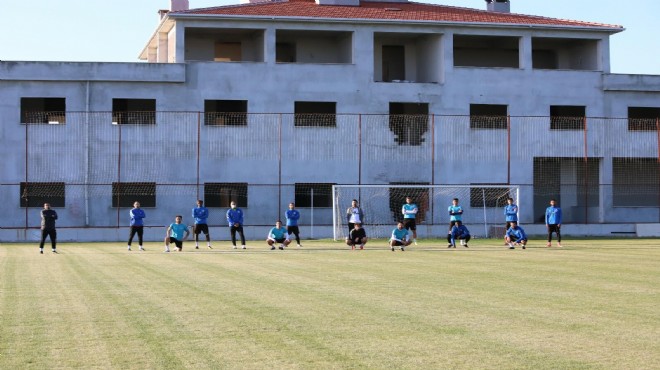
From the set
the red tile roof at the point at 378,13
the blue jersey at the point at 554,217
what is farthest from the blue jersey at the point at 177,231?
the red tile roof at the point at 378,13

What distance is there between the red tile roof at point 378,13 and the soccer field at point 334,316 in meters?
28.6

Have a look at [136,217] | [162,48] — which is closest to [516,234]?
[136,217]

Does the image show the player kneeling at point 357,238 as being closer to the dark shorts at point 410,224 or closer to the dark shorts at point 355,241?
the dark shorts at point 355,241

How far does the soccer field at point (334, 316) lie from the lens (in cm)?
996

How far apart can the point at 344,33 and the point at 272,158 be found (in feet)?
27.4

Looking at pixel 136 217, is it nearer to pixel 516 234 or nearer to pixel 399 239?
pixel 399 239

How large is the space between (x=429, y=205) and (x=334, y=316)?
1385 inches

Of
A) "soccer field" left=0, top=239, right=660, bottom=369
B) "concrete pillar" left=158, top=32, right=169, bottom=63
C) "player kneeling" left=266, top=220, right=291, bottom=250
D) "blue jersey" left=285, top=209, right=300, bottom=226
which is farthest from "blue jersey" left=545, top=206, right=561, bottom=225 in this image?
"concrete pillar" left=158, top=32, right=169, bottom=63

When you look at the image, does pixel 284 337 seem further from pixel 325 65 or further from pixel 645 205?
pixel 645 205

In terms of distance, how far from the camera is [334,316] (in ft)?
43.6

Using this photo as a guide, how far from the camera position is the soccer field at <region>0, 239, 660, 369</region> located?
9961 millimetres

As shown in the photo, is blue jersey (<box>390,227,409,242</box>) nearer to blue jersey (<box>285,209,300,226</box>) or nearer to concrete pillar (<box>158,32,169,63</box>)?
blue jersey (<box>285,209,300,226</box>)

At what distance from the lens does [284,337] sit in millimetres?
11328

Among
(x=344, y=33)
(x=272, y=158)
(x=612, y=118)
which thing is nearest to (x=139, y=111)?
(x=272, y=158)
